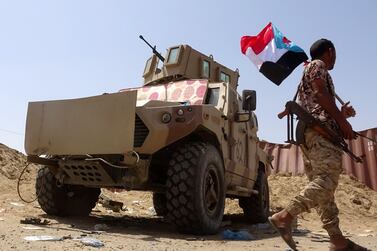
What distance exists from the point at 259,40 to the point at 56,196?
4079 mm

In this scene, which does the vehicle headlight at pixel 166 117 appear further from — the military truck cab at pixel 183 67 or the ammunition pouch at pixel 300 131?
the military truck cab at pixel 183 67

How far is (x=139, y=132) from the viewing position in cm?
491

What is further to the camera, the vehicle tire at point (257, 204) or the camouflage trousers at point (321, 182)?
the vehicle tire at point (257, 204)

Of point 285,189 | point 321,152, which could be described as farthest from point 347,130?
point 285,189

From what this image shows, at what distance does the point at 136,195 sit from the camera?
10195mm

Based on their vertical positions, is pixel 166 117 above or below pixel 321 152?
above

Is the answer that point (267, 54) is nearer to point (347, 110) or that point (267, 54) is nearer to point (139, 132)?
point (139, 132)

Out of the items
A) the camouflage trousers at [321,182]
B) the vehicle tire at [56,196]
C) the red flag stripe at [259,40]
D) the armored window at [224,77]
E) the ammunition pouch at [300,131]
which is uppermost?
the red flag stripe at [259,40]

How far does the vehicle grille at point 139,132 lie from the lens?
4.86m

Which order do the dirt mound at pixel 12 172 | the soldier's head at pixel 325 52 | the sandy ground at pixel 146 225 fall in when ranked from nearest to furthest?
the soldier's head at pixel 325 52 < the sandy ground at pixel 146 225 < the dirt mound at pixel 12 172

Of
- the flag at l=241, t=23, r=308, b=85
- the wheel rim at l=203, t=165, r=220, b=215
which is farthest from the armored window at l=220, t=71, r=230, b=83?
the wheel rim at l=203, t=165, r=220, b=215

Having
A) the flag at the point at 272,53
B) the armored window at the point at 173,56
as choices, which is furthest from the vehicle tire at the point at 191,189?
the armored window at the point at 173,56

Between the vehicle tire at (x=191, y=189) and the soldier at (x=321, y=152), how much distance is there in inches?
51.1

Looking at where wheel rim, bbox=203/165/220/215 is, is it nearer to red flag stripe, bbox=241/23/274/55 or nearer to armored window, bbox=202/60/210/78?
armored window, bbox=202/60/210/78
